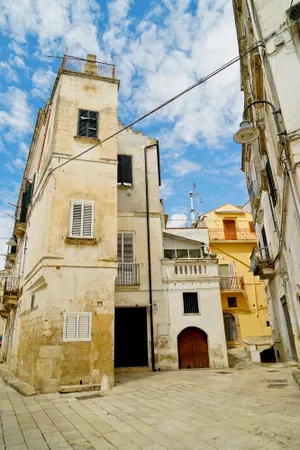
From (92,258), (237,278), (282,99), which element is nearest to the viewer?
(282,99)

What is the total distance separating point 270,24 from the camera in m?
8.59

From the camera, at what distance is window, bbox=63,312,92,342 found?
33.8ft

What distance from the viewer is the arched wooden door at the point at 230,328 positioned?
978 inches

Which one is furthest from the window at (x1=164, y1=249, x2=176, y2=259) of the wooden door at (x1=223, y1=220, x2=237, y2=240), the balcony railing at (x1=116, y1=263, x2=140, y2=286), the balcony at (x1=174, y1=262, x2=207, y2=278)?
the wooden door at (x1=223, y1=220, x2=237, y2=240)

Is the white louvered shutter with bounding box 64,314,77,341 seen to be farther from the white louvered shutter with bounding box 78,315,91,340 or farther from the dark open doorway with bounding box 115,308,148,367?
the dark open doorway with bounding box 115,308,148,367

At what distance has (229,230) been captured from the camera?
29391 millimetres

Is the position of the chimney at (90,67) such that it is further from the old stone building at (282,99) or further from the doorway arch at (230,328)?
the doorway arch at (230,328)

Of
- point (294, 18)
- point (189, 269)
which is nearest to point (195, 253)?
point (189, 269)

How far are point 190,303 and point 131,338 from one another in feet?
12.2

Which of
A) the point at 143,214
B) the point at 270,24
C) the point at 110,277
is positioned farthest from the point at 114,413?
the point at 143,214

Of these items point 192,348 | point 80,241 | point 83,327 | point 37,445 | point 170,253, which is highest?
point 170,253

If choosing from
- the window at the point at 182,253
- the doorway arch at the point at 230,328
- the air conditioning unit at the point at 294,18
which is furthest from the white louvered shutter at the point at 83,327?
the doorway arch at the point at 230,328

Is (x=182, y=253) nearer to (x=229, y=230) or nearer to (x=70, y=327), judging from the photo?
(x=229, y=230)

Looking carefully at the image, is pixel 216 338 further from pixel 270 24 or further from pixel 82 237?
pixel 270 24
